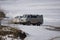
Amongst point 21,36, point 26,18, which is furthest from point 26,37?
point 26,18

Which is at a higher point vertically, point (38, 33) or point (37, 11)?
point (37, 11)

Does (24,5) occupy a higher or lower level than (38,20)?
higher

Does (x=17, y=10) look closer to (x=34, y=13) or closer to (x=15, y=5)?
(x=15, y=5)

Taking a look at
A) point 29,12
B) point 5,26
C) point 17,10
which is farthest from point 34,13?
point 5,26

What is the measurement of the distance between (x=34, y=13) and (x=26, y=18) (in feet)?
0.32

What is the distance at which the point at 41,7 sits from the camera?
4.58 feet

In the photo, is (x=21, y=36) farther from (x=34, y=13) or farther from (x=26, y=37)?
(x=34, y=13)

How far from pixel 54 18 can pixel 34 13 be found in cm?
21

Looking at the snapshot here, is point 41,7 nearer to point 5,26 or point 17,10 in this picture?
point 17,10

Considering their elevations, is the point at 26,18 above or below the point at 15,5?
below

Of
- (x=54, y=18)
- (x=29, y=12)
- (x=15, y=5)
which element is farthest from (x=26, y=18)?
(x=54, y=18)

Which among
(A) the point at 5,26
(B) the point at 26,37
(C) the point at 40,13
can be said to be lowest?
(B) the point at 26,37

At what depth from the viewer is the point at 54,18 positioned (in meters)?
1.37

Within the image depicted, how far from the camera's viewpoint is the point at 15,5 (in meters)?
1.42
